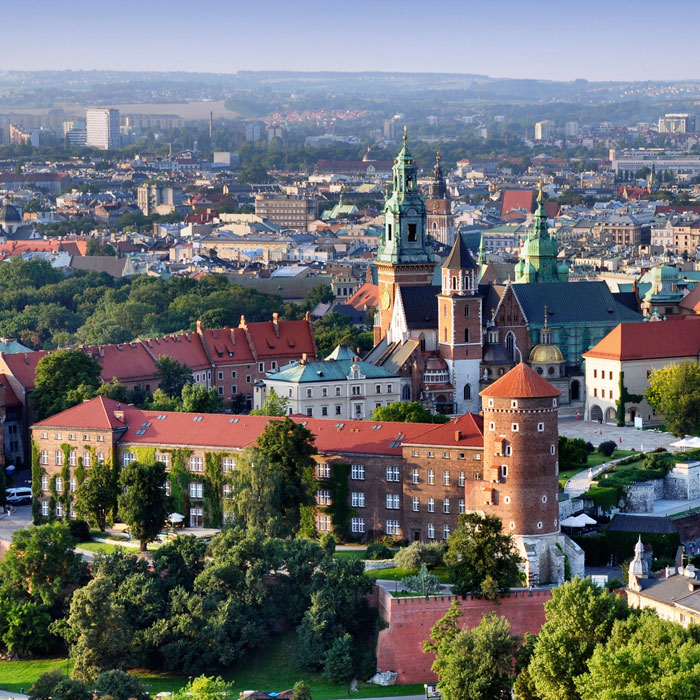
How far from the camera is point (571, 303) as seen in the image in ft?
385

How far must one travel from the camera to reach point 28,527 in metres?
86.7

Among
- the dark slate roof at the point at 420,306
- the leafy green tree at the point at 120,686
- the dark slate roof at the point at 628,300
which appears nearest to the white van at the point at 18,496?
the leafy green tree at the point at 120,686

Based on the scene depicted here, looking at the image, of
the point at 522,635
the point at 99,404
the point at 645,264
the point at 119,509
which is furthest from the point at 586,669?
the point at 645,264

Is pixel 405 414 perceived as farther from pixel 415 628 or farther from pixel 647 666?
pixel 647 666

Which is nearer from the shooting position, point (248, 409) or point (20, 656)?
point (20, 656)

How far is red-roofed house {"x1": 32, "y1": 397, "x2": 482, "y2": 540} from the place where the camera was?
8388 cm

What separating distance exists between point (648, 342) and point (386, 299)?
48.7 feet

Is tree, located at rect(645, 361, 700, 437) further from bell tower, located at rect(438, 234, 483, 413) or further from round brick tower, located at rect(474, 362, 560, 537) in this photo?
round brick tower, located at rect(474, 362, 560, 537)

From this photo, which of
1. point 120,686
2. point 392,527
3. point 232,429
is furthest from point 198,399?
point 120,686

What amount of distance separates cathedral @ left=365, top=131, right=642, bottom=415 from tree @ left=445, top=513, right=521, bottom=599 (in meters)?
28.4

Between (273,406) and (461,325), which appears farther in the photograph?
(461,325)

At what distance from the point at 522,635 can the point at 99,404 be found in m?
24.4

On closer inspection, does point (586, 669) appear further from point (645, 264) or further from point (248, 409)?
point (645, 264)

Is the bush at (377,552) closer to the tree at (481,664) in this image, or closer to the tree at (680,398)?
the tree at (481,664)
